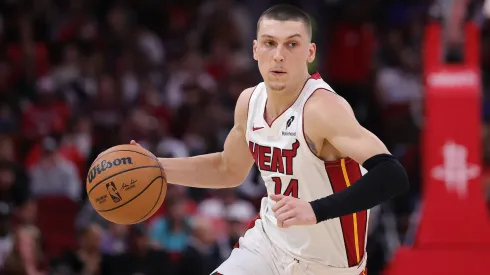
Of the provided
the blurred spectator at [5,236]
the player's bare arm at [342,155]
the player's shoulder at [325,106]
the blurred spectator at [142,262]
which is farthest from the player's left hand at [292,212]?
the blurred spectator at [5,236]

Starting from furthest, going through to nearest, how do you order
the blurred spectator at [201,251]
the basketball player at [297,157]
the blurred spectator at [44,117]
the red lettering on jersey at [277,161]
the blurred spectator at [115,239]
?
1. the blurred spectator at [44,117]
2. the blurred spectator at [115,239]
3. the blurred spectator at [201,251]
4. the red lettering on jersey at [277,161]
5. the basketball player at [297,157]

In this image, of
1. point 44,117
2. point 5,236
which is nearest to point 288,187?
point 5,236

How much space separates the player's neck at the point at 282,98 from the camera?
469 centimetres

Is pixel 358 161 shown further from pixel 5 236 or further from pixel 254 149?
pixel 5 236

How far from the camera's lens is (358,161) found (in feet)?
13.8

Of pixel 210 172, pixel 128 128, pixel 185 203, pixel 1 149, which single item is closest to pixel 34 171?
pixel 1 149

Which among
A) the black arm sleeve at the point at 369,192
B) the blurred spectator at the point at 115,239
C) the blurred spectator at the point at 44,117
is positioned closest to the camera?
the black arm sleeve at the point at 369,192

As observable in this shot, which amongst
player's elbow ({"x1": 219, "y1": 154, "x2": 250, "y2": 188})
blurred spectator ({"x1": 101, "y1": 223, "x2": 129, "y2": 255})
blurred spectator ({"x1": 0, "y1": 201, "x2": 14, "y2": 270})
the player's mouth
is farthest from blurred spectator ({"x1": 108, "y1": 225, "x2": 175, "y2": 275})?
the player's mouth

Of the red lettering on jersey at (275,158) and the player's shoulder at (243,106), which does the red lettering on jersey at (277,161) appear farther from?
the player's shoulder at (243,106)

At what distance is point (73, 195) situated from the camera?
10.3 m

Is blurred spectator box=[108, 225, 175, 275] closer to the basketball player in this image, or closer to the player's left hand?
the basketball player

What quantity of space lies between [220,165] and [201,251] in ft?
11.6

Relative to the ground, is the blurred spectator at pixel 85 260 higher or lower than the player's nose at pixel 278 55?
lower

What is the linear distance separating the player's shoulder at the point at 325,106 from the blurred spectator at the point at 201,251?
13.7ft
